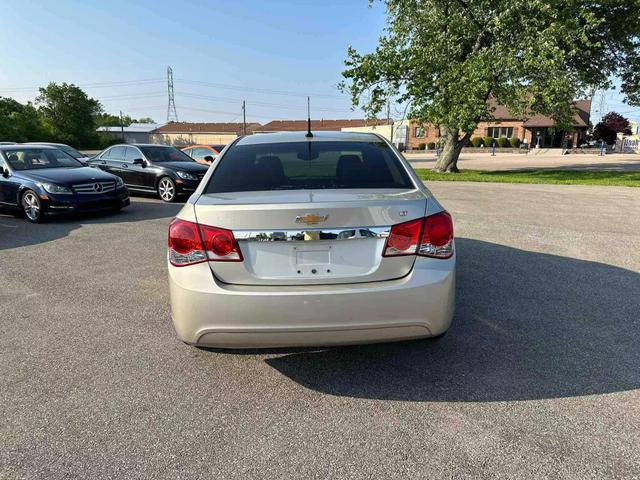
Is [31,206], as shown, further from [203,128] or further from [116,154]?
[203,128]

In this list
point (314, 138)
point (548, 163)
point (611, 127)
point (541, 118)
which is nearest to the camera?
point (314, 138)

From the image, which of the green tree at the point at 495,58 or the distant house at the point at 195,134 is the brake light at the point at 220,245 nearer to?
the green tree at the point at 495,58

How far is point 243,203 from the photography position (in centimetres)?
276

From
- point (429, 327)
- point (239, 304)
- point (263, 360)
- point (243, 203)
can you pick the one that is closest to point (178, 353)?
point (263, 360)

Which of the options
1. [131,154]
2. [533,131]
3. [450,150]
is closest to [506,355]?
[131,154]

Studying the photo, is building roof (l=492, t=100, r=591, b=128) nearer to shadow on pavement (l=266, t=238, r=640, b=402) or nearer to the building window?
the building window

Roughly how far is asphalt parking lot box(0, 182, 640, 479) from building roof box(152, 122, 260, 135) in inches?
3412

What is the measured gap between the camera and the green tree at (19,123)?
53.2 meters

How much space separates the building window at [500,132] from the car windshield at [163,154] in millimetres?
57994

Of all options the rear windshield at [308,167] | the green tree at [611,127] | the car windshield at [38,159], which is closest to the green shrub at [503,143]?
the green tree at [611,127]

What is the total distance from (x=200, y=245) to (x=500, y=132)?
6743 cm

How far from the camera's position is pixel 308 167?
3596 millimetres

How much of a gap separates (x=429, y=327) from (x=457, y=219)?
21.4 feet

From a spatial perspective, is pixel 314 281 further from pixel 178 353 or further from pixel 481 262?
pixel 481 262
